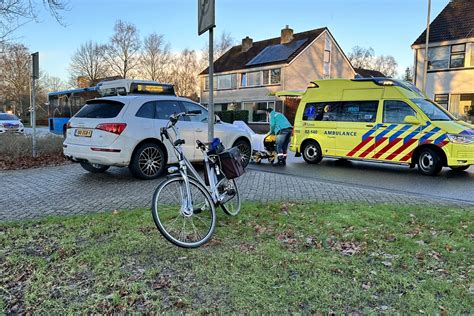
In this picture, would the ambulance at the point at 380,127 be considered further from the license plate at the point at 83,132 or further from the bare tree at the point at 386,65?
the bare tree at the point at 386,65

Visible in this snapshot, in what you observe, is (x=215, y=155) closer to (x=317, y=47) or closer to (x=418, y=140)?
(x=418, y=140)

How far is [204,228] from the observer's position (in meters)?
4.21

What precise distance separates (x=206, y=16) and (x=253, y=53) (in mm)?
35906

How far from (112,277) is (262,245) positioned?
5.04 ft

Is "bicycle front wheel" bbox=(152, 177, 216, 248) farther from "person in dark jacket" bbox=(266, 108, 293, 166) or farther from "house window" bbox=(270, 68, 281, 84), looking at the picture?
"house window" bbox=(270, 68, 281, 84)

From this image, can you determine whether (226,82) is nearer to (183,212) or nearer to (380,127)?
(380,127)

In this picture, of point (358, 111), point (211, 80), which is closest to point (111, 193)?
point (211, 80)

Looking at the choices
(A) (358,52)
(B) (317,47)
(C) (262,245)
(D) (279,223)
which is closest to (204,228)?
(C) (262,245)

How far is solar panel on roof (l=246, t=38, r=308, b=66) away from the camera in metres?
35.0

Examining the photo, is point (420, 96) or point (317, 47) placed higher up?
point (317, 47)

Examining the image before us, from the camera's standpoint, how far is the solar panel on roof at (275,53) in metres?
35.0

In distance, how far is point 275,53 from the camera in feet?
119

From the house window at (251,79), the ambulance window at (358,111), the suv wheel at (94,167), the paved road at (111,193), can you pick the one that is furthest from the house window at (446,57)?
the suv wheel at (94,167)

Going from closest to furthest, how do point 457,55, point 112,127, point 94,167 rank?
1. point 112,127
2. point 94,167
3. point 457,55
